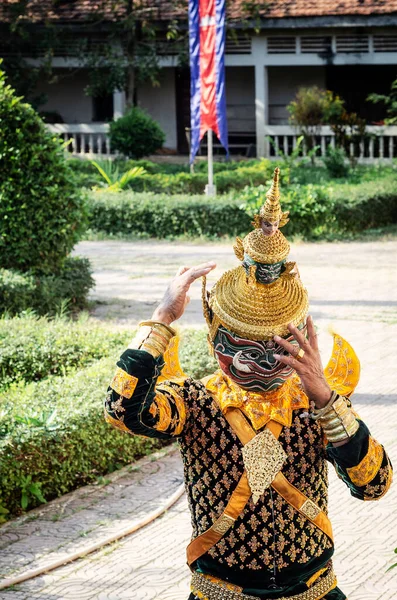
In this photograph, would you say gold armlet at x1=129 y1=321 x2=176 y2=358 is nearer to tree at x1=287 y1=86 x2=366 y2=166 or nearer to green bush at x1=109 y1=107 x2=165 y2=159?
tree at x1=287 y1=86 x2=366 y2=166

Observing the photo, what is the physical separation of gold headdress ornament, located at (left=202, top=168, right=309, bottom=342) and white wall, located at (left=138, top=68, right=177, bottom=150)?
2298cm

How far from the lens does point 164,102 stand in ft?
83.9

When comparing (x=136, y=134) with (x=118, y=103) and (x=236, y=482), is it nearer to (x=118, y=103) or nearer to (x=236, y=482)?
(x=118, y=103)

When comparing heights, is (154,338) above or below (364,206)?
above

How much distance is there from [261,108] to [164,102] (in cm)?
310

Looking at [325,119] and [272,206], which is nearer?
[272,206]

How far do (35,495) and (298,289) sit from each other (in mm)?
3094

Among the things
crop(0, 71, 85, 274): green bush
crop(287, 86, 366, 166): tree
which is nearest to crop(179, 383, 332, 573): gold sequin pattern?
crop(0, 71, 85, 274): green bush

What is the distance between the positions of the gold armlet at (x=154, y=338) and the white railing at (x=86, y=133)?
20950 millimetres

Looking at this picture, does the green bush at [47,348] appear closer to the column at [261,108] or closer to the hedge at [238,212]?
the hedge at [238,212]

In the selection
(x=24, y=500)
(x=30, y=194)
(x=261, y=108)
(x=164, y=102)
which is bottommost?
(x=24, y=500)

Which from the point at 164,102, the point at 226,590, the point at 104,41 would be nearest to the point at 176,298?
the point at 226,590

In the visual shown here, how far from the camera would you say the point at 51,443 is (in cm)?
551

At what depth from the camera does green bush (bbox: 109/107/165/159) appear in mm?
21156
